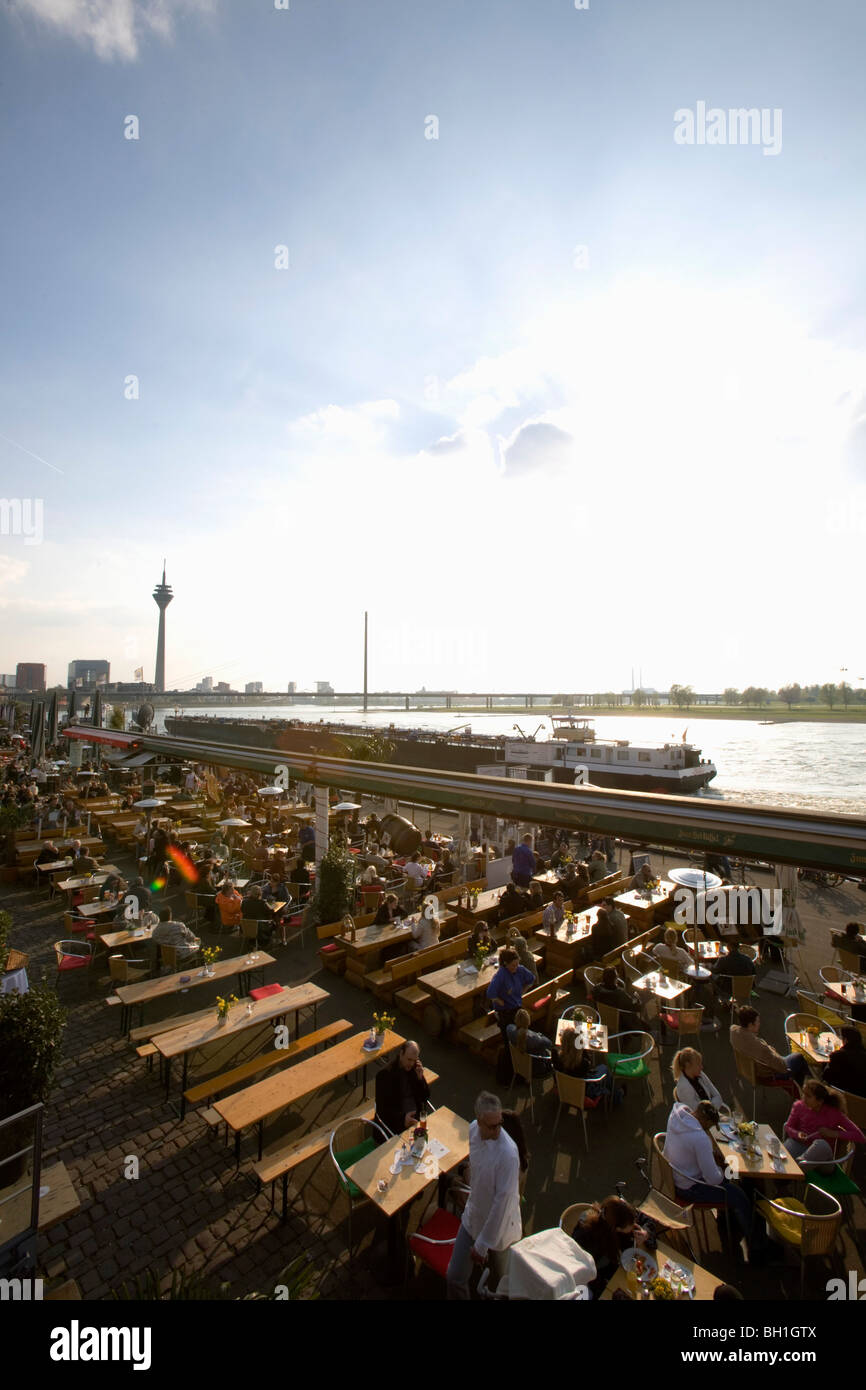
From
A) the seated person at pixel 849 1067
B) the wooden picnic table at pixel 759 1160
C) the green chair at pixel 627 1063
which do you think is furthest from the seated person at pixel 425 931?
the seated person at pixel 849 1067

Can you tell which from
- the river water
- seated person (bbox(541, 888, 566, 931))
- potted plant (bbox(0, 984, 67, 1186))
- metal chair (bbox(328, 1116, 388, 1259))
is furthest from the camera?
the river water

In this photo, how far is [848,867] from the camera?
642cm

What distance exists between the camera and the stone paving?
16.6 feet

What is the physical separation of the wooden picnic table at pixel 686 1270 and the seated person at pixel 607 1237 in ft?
0.44

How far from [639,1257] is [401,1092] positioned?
97.2 inches

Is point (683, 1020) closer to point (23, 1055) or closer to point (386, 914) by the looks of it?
point (386, 914)

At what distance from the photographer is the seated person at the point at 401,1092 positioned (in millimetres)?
5805

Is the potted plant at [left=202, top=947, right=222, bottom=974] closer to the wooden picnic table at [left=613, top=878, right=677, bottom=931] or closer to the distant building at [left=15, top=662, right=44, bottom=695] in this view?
the wooden picnic table at [left=613, top=878, right=677, bottom=931]

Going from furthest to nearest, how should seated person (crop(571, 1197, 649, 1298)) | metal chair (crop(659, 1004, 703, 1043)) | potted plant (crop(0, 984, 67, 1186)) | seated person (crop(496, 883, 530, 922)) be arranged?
seated person (crop(496, 883, 530, 922)) → metal chair (crop(659, 1004, 703, 1043)) → potted plant (crop(0, 984, 67, 1186)) → seated person (crop(571, 1197, 649, 1298))

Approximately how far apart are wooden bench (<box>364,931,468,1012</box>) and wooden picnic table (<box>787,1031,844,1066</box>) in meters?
5.04

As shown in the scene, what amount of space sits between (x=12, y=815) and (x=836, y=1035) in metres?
18.1

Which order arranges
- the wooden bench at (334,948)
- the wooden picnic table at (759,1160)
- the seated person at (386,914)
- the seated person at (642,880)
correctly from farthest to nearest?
the seated person at (642,880)
the seated person at (386,914)
the wooden bench at (334,948)
the wooden picnic table at (759,1160)

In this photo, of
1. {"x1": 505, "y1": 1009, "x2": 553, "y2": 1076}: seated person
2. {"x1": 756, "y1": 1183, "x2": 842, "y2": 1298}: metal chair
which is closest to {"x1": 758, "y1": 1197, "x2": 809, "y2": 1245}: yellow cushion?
{"x1": 756, "y1": 1183, "x2": 842, "y2": 1298}: metal chair

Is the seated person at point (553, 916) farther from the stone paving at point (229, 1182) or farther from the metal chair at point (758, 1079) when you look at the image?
the metal chair at point (758, 1079)
